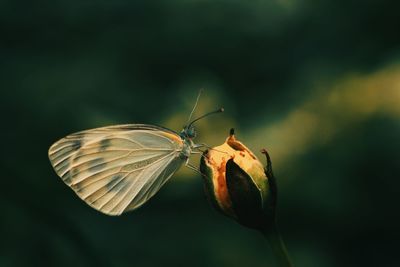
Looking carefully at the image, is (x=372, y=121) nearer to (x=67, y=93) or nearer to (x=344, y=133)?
(x=344, y=133)

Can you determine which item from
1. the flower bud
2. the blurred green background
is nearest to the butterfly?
the blurred green background

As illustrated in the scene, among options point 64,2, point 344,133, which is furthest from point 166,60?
point 344,133

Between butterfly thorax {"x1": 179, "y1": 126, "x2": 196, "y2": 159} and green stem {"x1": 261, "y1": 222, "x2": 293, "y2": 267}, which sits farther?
butterfly thorax {"x1": 179, "y1": 126, "x2": 196, "y2": 159}

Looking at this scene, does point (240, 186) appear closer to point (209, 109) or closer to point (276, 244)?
point (276, 244)

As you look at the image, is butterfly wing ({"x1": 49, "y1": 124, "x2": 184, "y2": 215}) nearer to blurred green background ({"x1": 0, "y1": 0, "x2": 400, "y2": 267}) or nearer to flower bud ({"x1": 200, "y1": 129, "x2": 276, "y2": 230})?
blurred green background ({"x1": 0, "y1": 0, "x2": 400, "y2": 267})

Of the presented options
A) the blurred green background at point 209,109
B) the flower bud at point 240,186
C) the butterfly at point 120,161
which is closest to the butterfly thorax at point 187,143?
the butterfly at point 120,161

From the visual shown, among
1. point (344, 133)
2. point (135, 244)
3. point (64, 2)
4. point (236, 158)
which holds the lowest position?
point (135, 244)

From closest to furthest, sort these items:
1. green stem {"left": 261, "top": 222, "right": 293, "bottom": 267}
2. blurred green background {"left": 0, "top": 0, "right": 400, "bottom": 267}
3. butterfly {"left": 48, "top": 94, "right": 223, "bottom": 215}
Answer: green stem {"left": 261, "top": 222, "right": 293, "bottom": 267}, butterfly {"left": 48, "top": 94, "right": 223, "bottom": 215}, blurred green background {"left": 0, "top": 0, "right": 400, "bottom": 267}
